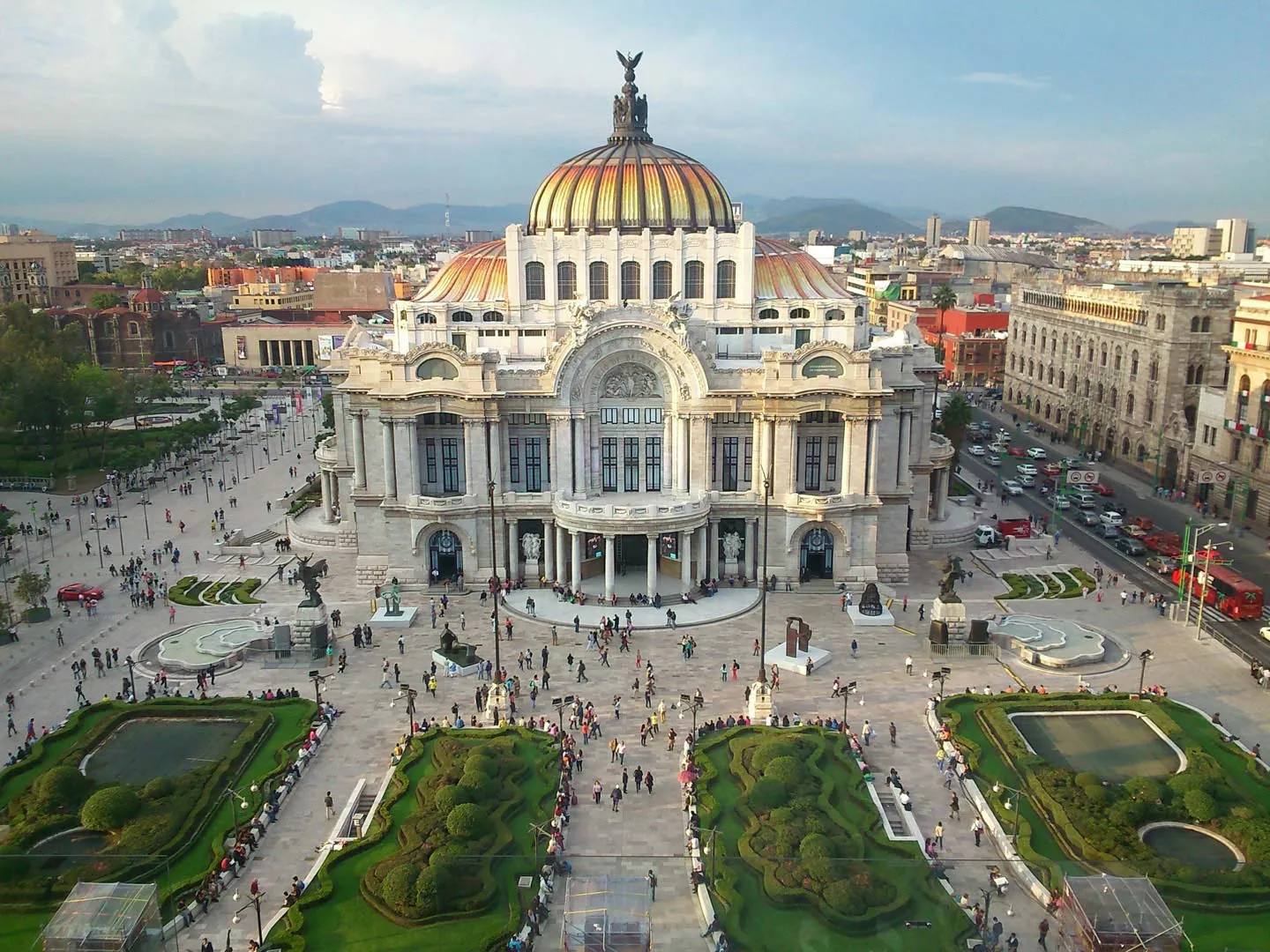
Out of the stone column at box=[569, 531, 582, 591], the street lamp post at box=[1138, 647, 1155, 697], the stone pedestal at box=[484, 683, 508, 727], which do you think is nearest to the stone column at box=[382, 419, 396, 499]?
the stone column at box=[569, 531, 582, 591]

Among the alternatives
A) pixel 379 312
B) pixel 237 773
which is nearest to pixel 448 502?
pixel 237 773

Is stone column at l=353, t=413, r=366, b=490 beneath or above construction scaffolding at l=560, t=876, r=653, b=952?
above

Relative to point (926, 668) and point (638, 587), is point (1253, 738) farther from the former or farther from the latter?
point (638, 587)

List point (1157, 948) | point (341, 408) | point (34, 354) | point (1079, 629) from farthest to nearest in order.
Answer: point (34, 354), point (341, 408), point (1079, 629), point (1157, 948)

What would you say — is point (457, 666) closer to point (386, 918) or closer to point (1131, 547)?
point (386, 918)

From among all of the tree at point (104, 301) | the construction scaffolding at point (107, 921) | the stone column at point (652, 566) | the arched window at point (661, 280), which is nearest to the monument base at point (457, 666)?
the stone column at point (652, 566)

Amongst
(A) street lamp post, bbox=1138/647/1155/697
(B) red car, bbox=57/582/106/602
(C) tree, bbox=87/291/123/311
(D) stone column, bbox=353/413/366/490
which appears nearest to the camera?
(A) street lamp post, bbox=1138/647/1155/697

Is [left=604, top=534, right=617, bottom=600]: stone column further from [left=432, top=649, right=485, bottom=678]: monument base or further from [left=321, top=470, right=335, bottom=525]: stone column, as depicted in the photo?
[left=321, top=470, right=335, bottom=525]: stone column
